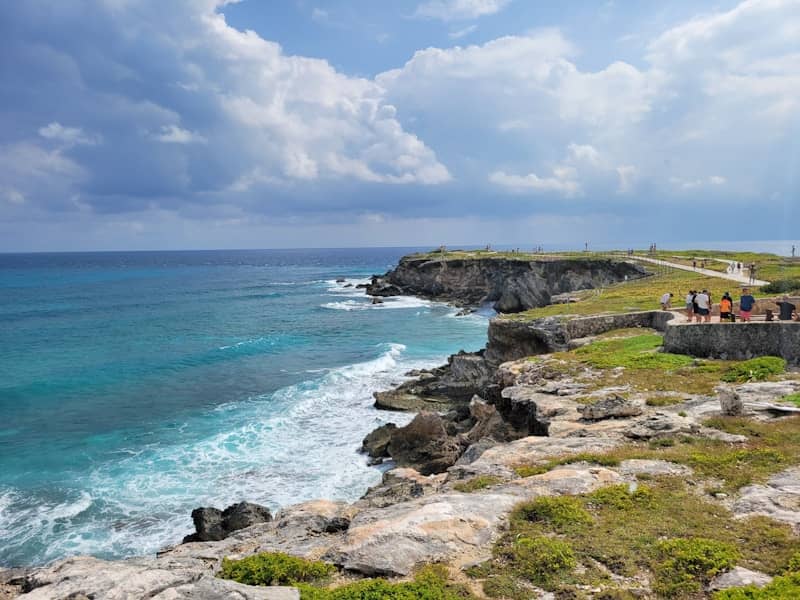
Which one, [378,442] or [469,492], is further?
[378,442]

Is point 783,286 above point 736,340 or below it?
above

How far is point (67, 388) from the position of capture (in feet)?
126

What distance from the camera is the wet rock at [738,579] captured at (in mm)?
7008

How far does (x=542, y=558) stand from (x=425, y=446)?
1582cm

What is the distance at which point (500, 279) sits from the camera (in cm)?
8675

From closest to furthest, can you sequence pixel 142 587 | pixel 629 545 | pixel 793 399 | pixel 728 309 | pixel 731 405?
pixel 142 587, pixel 629 545, pixel 731 405, pixel 793 399, pixel 728 309

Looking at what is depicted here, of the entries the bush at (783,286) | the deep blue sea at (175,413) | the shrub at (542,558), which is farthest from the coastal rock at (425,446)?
the bush at (783,286)

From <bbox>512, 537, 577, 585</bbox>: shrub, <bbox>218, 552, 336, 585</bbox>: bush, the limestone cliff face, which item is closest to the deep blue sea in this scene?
the limestone cliff face

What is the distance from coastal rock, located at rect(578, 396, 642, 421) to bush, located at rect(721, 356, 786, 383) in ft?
14.2

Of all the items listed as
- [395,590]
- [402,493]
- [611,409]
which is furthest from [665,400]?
[395,590]

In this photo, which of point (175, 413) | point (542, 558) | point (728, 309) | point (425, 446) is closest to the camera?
point (542, 558)

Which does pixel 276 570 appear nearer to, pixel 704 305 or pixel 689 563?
pixel 689 563

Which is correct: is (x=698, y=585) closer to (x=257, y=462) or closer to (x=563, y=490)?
(x=563, y=490)

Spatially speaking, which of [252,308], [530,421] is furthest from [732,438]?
[252,308]
